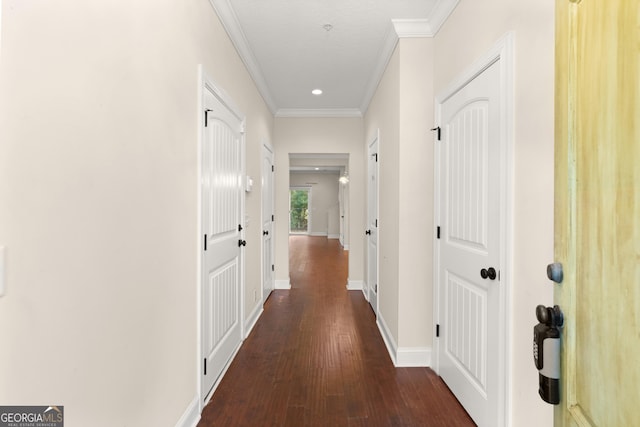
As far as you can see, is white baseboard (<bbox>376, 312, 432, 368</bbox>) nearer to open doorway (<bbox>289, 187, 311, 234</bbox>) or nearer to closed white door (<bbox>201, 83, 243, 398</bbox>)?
closed white door (<bbox>201, 83, 243, 398</bbox>)

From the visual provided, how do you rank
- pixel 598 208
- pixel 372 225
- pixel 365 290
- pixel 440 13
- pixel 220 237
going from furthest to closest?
pixel 365 290 → pixel 372 225 → pixel 220 237 → pixel 440 13 → pixel 598 208

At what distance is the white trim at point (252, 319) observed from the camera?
10.7 ft

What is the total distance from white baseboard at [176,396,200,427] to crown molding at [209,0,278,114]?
8.67ft

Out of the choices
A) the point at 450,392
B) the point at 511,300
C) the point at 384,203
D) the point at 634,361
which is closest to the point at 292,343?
the point at 450,392

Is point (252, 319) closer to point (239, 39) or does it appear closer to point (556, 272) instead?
point (239, 39)

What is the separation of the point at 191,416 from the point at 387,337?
184cm

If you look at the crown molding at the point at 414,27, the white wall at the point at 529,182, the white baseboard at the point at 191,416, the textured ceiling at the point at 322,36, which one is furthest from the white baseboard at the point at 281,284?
the white wall at the point at 529,182

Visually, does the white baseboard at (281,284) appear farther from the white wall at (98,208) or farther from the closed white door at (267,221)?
the white wall at (98,208)

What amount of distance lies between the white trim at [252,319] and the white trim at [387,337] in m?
1.40

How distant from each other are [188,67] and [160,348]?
1.55 m

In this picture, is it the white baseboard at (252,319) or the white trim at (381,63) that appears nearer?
the white trim at (381,63)

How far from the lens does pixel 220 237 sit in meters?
2.46

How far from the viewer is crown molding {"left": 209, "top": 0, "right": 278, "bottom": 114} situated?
2.34 m

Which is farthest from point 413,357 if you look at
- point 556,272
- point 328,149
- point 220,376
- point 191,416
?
point 328,149
